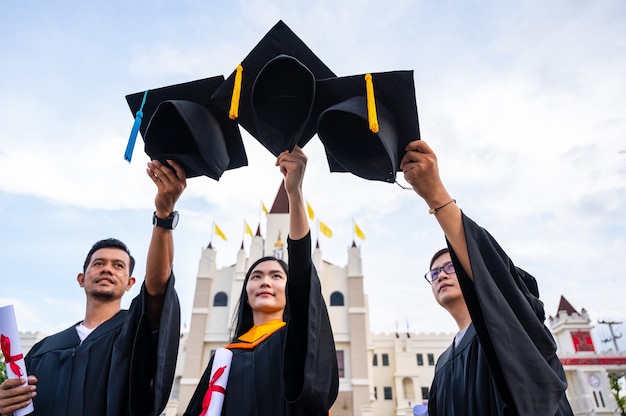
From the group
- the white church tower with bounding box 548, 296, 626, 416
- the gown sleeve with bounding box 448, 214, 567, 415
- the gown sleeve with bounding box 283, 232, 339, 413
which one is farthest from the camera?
the white church tower with bounding box 548, 296, 626, 416

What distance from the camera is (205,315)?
2584 centimetres

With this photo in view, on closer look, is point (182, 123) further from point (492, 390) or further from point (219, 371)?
point (492, 390)

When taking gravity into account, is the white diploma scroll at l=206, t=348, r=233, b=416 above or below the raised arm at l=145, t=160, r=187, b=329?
below

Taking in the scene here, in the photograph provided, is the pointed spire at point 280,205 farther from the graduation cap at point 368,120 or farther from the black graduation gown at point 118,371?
the graduation cap at point 368,120

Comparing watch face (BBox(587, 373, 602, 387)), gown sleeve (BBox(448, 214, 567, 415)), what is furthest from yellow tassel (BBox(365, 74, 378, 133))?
watch face (BBox(587, 373, 602, 387))

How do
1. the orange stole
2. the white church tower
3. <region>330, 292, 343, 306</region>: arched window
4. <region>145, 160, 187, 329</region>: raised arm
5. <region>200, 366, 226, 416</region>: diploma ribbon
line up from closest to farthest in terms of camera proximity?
<region>200, 366, 226, 416</region>: diploma ribbon, <region>145, 160, 187, 329</region>: raised arm, the orange stole, the white church tower, <region>330, 292, 343, 306</region>: arched window

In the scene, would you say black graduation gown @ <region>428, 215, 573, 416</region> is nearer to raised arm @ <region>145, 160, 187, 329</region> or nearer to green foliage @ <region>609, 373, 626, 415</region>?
raised arm @ <region>145, 160, 187, 329</region>

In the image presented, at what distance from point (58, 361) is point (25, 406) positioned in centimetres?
44

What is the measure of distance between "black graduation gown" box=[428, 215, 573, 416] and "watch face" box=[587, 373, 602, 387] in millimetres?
31768

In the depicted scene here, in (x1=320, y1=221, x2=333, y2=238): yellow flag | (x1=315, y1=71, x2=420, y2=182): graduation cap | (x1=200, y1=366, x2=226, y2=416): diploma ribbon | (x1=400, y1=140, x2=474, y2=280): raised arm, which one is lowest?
(x1=200, y1=366, x2=226, y2=416): diploma ribbon

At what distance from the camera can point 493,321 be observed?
1.59 metres

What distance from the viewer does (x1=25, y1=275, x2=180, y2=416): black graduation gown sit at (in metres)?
2.29

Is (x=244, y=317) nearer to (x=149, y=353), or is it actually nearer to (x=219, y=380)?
(x=219, y=380)

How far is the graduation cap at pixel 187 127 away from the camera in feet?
7.57
